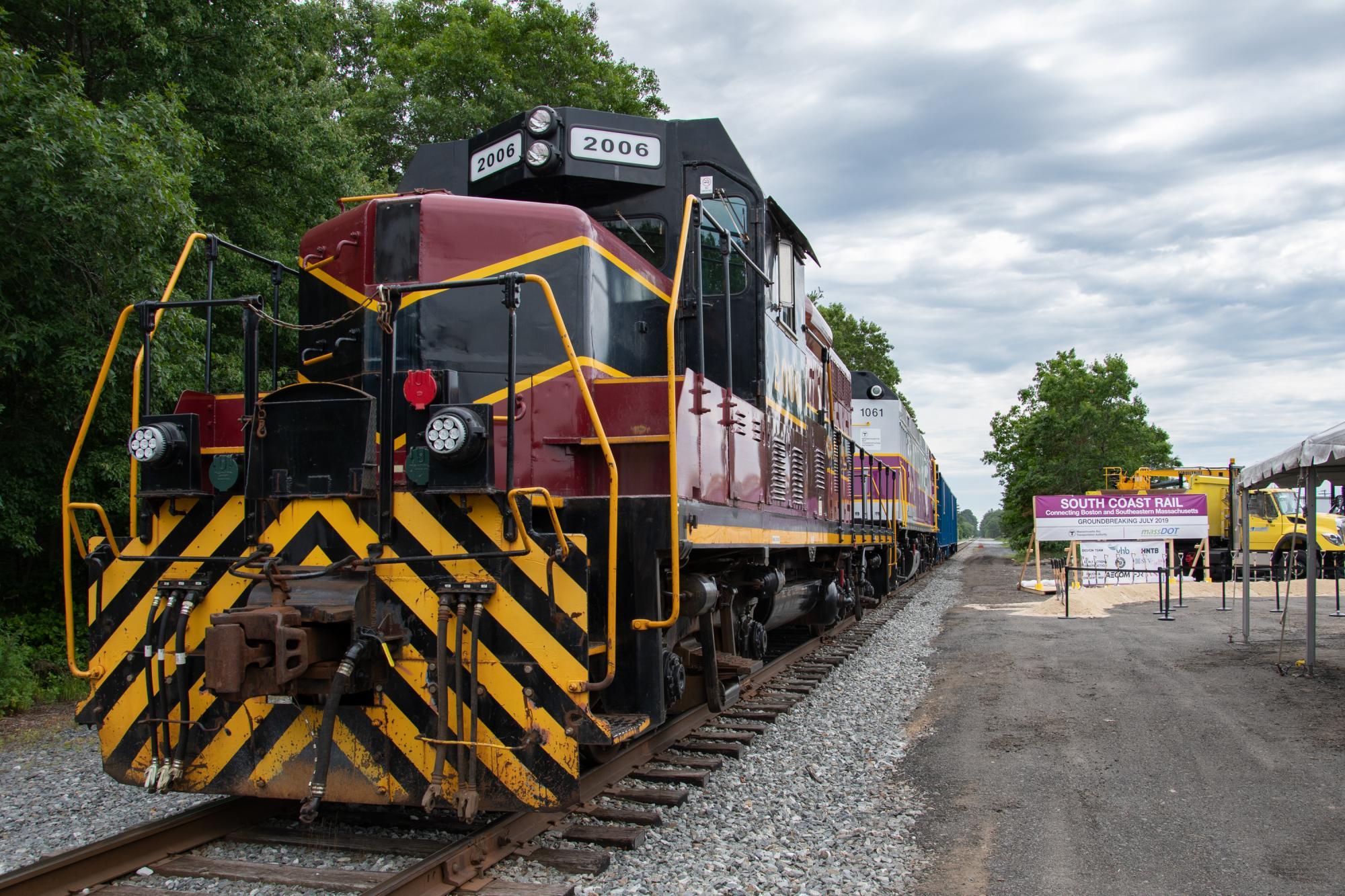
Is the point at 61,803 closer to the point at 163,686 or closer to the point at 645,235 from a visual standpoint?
the point at 163,686

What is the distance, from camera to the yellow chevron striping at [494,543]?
370 cm

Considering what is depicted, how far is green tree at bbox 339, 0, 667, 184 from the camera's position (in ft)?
64.0

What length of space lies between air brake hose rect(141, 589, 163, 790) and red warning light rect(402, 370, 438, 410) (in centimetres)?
133

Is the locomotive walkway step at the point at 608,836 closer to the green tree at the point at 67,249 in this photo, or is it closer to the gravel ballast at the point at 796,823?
the gravel ballast at the point at 796,823

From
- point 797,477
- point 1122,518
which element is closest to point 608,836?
point 797,477

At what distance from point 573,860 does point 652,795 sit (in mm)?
857

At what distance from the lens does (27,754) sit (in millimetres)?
5848

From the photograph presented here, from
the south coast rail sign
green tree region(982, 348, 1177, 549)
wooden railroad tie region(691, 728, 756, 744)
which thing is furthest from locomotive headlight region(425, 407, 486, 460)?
green tree region(982, 348, 1177, 549)

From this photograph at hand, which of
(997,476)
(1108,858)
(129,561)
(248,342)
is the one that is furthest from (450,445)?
(997,476)

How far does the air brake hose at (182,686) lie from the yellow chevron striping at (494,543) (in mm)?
942

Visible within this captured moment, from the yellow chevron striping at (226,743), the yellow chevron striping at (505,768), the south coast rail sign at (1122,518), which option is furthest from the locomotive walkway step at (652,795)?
the south coast rail sign at (1122,518)

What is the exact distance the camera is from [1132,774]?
18.0ft

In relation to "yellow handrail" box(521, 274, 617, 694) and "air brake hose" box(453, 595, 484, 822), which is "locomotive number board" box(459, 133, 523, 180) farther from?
"air brake hose" box(453, 595, 484, 822)

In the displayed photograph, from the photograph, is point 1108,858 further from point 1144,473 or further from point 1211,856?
point 1144,473
